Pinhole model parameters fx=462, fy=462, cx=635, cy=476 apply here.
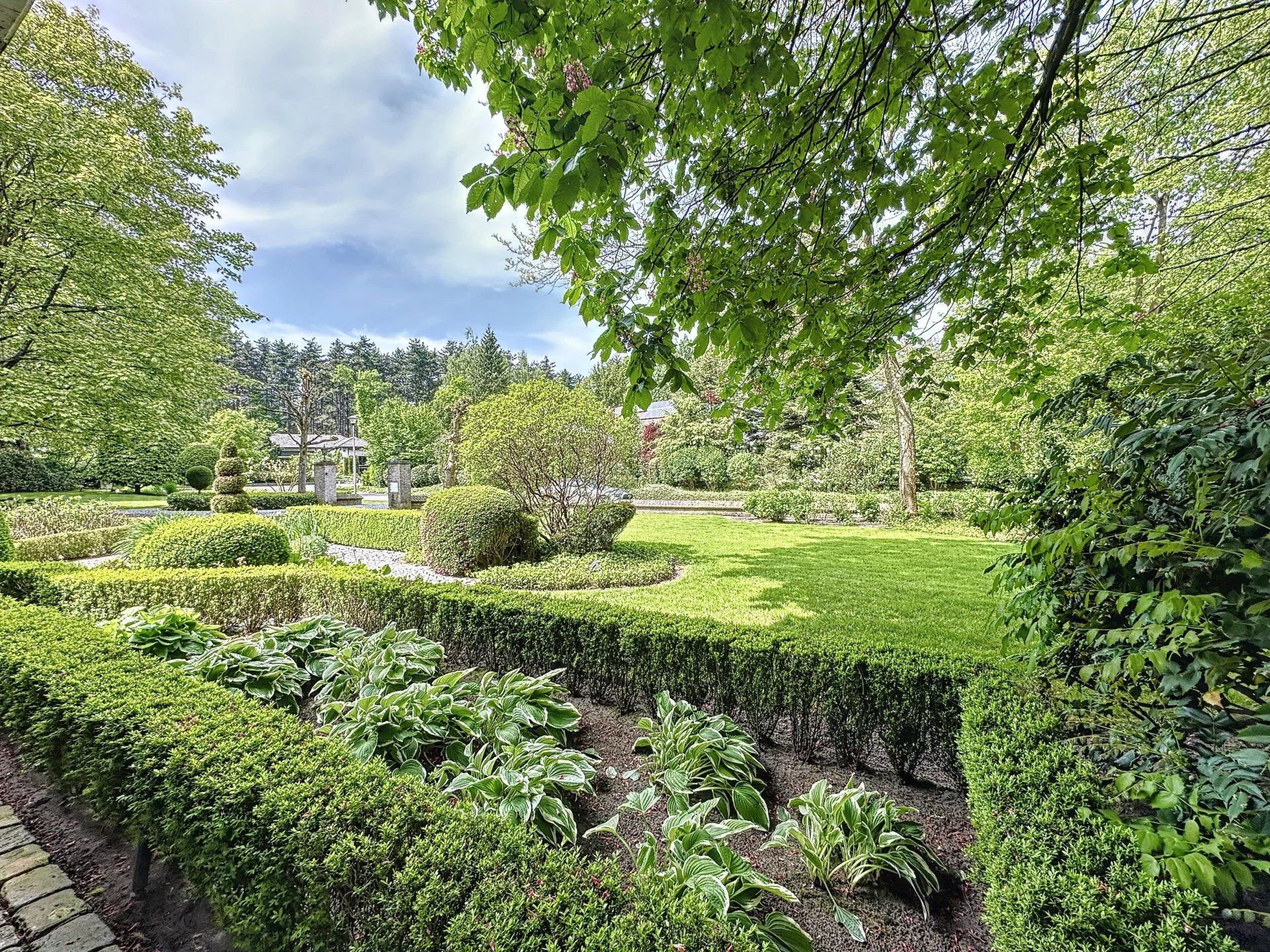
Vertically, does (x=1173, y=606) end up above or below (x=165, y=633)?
above

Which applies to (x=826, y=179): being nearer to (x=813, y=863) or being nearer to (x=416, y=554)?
(x=813, y=863)

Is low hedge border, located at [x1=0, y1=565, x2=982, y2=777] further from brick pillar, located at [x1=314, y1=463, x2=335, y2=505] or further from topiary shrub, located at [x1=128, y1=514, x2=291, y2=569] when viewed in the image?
brick pillar, located at [x1=314, y1=463, x2=335, y2=505]

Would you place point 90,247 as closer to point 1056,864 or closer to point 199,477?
point 199,477

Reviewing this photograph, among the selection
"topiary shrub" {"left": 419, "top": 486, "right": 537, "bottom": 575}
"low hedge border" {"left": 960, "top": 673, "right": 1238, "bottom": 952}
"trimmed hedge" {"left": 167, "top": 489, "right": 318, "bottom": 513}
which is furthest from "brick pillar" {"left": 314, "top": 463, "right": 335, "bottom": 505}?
"low hedge border" {"left": 960, "top": 673, "right": 1238, "bottom": 952}

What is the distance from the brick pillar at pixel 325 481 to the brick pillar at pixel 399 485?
2.85m

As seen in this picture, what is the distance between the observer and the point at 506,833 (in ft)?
4.63

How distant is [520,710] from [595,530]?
6.36 metres

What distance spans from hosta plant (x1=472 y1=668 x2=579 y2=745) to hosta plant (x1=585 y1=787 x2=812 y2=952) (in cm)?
84

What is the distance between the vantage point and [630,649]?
10.6ft

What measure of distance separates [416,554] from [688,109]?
A: 9502 millimetres

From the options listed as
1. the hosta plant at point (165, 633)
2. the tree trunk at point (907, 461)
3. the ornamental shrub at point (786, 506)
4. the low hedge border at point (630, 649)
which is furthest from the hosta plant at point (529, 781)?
the tree trunk at point (907, 461)

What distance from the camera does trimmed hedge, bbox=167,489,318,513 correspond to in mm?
15898

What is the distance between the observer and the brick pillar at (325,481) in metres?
14.9

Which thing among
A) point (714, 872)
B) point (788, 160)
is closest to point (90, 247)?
point (788, 160)
